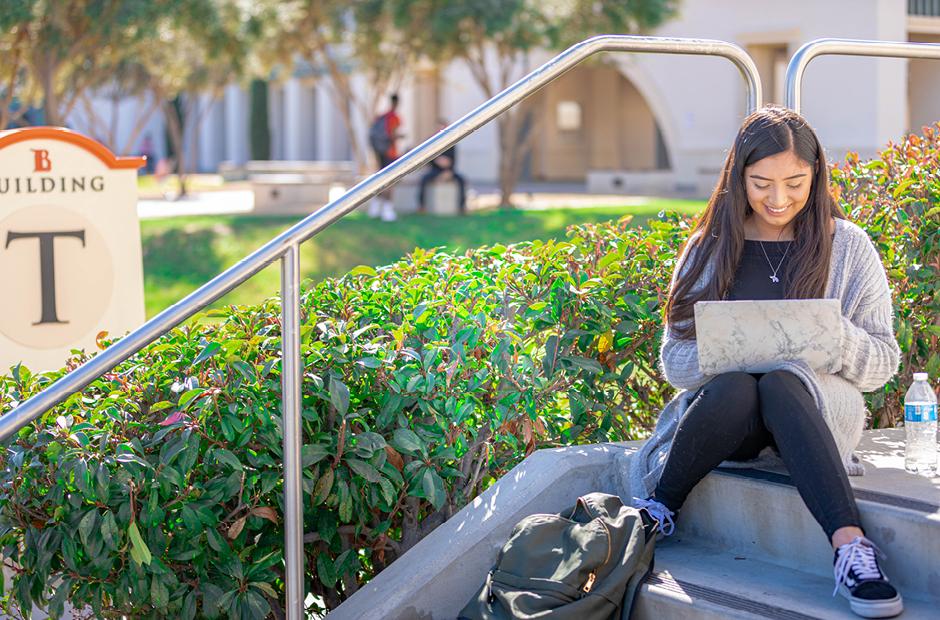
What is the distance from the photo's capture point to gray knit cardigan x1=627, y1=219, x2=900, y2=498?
10.4ft

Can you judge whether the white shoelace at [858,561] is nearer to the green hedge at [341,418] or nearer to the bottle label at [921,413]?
the bottle label at [921,413]

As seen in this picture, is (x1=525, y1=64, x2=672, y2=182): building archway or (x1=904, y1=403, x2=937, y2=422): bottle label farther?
(x1=525, y1=64, x2=672, y2=182): building archway

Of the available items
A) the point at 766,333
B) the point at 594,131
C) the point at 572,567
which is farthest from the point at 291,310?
the point at 594,131

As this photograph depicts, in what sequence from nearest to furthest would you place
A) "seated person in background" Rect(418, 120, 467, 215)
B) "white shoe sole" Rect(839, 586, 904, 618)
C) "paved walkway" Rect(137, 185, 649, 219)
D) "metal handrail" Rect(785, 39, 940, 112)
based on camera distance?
1. "white shoe sole" Rect(839, 586, 904, 618)
2. "metal handrail" Rect(785, 39, 940, 112)
3. "seated person in background" Rect(418, 120, 467, 215)
4. "paved walkway" Rect(137, 185, 649, 219)

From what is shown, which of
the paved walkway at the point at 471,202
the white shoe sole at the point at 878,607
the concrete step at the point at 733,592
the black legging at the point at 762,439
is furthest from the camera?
the paved walkway at the point at 471,202

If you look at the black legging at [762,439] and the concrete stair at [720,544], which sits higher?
the black legging at [762,439]

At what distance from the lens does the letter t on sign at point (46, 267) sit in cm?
578

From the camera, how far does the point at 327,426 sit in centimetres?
336

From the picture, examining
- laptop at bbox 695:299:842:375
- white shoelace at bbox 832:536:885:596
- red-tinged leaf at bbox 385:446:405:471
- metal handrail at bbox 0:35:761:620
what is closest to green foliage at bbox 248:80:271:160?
metal handrail at bbox 0:35:761:620

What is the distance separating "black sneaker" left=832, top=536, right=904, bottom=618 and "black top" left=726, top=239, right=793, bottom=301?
0.74 meters

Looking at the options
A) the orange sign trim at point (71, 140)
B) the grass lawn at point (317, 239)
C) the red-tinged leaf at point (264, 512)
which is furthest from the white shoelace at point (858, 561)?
the grass lawn at point (317, 239)

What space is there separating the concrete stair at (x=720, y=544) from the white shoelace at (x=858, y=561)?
8cm

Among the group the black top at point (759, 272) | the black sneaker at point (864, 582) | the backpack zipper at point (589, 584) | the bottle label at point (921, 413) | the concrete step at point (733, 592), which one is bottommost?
the concrete step at point (733, 592)

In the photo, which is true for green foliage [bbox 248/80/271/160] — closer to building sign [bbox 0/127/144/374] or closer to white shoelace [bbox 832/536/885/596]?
building sign [bbox 0/127/144/374]
